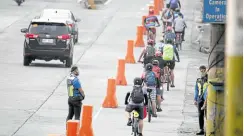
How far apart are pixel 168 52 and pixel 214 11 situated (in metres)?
17.2

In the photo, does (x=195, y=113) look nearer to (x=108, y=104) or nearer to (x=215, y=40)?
(x=108, y=104)

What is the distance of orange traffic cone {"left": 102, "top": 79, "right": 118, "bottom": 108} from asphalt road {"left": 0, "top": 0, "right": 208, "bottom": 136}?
27 cm

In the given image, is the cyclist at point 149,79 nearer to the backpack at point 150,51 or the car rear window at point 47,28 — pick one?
the backpack at point 150,51

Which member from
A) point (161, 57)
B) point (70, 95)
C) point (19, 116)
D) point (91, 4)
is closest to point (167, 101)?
point (161, 57)

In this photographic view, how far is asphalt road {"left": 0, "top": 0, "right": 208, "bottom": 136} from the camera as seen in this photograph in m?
22.2

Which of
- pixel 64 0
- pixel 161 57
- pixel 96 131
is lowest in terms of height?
pixel 96 131

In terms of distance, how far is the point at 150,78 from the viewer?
73.2ft

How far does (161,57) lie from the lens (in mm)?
26312

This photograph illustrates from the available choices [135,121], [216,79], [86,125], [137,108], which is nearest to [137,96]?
[137,108]

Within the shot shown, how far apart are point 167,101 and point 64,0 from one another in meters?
29.5

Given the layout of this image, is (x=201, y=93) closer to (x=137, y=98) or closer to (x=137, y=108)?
(x=137, y=108)

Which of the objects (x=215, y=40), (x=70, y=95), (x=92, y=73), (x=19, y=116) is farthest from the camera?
(x=92, y=73)

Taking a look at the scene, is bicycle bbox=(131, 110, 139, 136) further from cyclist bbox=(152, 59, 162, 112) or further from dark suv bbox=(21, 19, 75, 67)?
dark suv bbox=(21, 19, 75, 67)

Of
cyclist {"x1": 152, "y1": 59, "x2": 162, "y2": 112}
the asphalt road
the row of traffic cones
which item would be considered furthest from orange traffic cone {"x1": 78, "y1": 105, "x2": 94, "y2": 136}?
the row of traffic cones
